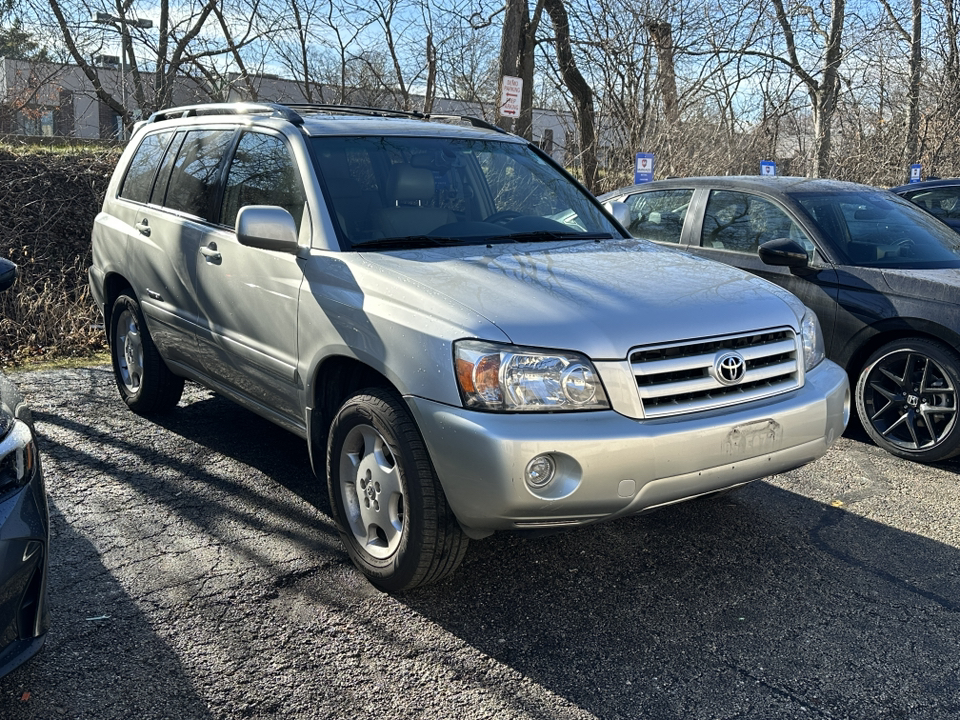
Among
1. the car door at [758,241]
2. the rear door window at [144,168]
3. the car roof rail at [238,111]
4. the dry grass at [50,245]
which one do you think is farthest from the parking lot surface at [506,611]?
the dry grass at [50,245]

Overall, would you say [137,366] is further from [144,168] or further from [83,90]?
[83,90]

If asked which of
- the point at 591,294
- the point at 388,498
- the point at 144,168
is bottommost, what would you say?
the point at 388,498

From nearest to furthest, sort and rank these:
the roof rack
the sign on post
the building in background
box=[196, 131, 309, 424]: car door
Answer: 1. box=[196, 131, 309, 424]: car door
2. the roof rack
3. the sign on post
4. the building in background

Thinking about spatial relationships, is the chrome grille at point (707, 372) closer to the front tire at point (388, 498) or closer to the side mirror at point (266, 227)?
the front tire at point (388, 498)

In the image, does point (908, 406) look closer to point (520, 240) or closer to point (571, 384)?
point (520, 240)

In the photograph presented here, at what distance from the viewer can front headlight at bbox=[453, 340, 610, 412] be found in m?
3.03

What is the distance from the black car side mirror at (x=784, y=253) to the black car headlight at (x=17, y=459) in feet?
14.3

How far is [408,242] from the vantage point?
3.93 meters

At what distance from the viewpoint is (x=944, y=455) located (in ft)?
16.4

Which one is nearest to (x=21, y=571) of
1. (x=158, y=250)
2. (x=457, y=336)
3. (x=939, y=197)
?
(x=457, y=336)

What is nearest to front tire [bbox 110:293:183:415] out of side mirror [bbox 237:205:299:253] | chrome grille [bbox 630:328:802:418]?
side mirror [bbox 237:205:299:253]

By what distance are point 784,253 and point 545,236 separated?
6.54 ft

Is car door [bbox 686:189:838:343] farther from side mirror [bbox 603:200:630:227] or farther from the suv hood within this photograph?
the suv hood

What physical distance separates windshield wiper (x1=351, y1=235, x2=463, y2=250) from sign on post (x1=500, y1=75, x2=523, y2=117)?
22.2 ft
